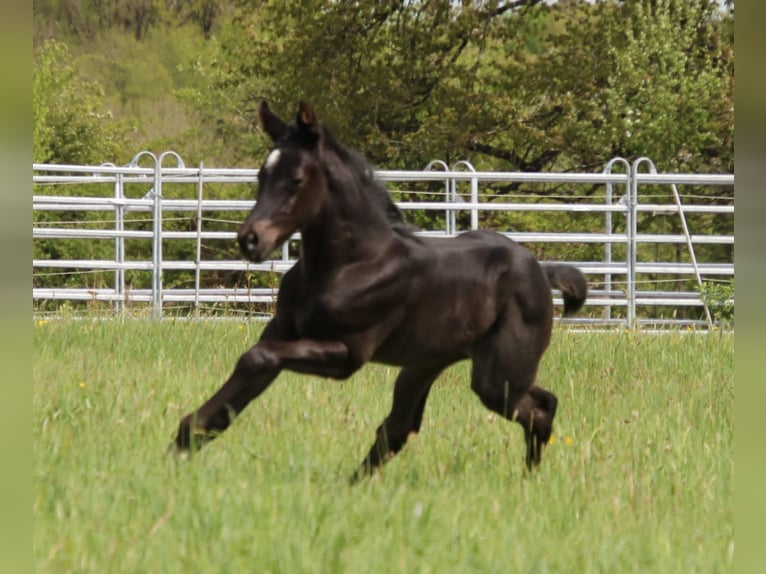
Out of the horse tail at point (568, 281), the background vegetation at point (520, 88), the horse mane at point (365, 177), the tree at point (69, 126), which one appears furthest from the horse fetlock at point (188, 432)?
the tree at point (69, 126)

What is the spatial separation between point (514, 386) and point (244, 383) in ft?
4.01

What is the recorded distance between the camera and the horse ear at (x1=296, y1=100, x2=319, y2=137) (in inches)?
146

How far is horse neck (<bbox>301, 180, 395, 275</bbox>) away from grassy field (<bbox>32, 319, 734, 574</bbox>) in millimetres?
658

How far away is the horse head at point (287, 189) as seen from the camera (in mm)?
3605

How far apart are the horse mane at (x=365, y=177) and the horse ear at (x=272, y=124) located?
0.14 m

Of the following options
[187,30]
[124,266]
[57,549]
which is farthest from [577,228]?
[187,30]

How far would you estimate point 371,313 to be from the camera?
13.0 feet

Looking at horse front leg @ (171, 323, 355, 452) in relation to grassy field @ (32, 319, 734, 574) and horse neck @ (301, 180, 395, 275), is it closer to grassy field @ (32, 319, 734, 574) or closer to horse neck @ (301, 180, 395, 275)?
grassy field @ (32, 319, 734, 574)

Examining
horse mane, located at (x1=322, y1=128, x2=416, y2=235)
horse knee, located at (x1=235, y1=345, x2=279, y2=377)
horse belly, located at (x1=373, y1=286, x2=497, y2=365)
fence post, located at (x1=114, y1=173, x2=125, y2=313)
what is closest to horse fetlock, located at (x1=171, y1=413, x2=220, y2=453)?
horse knee, located at (x1=235, y1=345, x2=279, y2=377)

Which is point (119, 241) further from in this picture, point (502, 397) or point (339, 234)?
point (339, 234)

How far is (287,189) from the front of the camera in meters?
3.72

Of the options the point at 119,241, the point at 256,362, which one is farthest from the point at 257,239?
the point at 119,241

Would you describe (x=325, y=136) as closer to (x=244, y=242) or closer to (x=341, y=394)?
(x=244, y=242)

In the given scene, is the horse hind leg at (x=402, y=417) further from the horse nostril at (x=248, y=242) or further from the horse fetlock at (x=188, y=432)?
the horse nostril at (x=248, y=242)
